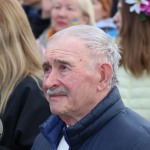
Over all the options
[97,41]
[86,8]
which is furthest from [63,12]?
[97,41]

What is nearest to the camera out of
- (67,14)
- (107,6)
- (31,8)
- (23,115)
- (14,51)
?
(23,115)

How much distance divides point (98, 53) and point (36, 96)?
1.22 m

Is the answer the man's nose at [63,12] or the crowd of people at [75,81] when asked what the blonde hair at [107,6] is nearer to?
the crowd of people at [75,81]

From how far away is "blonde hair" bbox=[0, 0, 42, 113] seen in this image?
13.7ft

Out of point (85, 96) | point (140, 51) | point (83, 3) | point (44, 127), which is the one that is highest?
point (85, 96)

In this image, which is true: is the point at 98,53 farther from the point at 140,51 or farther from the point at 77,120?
the point at 140,51

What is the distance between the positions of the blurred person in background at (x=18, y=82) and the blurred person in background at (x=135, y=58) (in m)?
0.70

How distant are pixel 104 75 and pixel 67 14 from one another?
141 inches

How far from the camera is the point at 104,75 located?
3.00 m

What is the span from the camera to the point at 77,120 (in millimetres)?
3020

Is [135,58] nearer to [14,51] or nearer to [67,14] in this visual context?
[14,51]

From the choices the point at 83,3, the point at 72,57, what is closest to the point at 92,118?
the point at 72,57

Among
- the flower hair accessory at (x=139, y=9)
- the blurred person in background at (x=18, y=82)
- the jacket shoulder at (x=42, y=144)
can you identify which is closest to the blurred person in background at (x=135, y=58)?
the flower hair accessory at (x=139, y=9)

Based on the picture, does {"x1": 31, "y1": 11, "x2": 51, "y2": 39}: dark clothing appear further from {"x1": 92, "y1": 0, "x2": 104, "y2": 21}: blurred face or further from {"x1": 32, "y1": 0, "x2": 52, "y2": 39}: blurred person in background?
{"x1": 92, "y1": 0, "x2": 104, "y2": 21}: blurred face
